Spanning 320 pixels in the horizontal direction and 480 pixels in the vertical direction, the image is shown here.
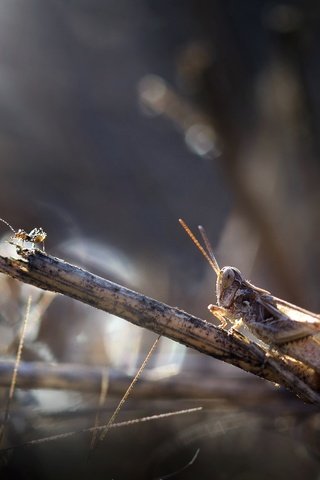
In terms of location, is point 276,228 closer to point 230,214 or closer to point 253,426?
point 230,214

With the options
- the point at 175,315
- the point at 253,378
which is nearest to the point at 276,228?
the point at 253,378

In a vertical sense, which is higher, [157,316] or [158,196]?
[158,196]

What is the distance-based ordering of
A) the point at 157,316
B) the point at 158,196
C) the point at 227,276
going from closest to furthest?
the point at 157,316 < the point at 227,276 < the point at 158,196

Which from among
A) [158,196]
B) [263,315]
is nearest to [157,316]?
[263,315]

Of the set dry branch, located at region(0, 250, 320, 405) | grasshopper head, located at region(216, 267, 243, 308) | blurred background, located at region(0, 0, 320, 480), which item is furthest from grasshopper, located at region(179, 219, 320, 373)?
blurred background, located at region(0, 0, 320, 480)

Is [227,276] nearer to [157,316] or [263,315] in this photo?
[263,315]

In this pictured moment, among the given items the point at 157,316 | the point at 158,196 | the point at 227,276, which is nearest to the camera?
the point at 157,316
